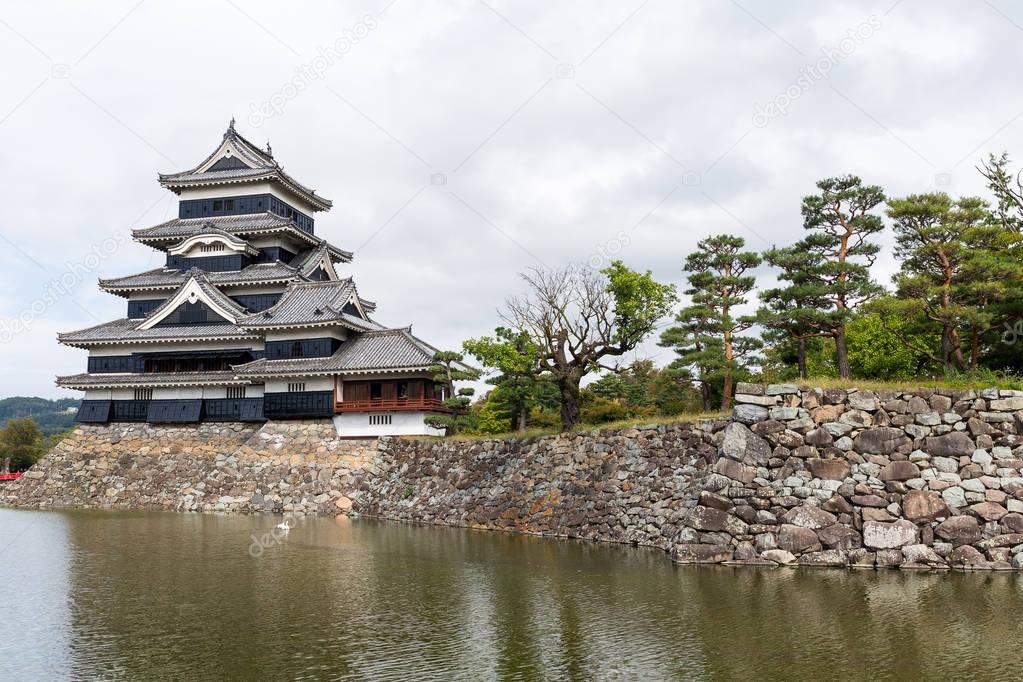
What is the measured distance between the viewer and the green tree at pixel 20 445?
51.9 metres

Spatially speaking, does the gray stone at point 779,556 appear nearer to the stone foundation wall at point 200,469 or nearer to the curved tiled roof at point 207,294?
the stone foundation wall at point 200,469

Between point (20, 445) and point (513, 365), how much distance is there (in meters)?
45.6

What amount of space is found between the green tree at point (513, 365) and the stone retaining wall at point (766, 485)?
7.30 ft

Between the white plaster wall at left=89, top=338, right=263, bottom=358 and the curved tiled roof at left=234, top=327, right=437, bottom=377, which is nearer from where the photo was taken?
the curved tiled roof at left=234, top=327, right=437, bottom=377

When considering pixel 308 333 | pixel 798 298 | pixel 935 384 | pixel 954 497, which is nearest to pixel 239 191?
pixel 308 333

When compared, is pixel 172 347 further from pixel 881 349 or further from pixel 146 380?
pixel 881 349

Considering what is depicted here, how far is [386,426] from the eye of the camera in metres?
31.5

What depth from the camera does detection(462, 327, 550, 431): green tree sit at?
25.0 m

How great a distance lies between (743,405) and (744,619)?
22.1 ft

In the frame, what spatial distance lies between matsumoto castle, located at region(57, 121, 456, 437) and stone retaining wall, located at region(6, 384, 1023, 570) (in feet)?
12.9

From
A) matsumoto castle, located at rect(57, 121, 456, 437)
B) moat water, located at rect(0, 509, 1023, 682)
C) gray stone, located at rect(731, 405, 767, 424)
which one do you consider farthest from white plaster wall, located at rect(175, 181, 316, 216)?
gray stone, located at rect(731, 405, 767, 424)

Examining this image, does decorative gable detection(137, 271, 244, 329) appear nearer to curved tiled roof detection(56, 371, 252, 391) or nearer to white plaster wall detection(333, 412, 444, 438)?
curved tiled roof detection(56, 371, 252, 391)

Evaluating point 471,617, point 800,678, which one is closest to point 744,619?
point 800,678

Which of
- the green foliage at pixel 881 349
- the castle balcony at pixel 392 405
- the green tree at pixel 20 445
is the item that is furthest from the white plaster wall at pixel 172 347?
the green foliage at pixel 881 349
